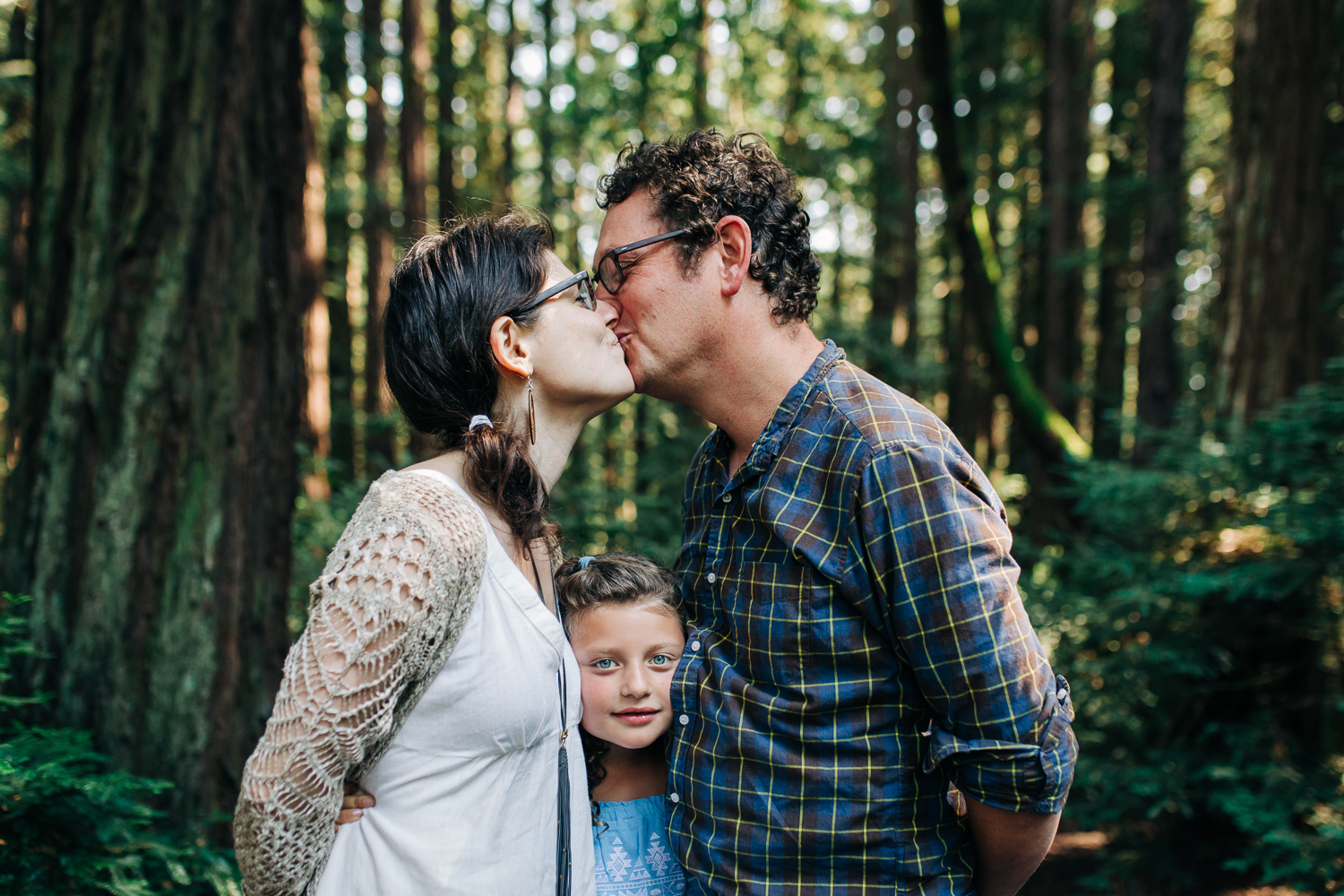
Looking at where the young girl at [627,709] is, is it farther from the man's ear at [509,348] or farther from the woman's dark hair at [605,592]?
the man's ear at [509,348]

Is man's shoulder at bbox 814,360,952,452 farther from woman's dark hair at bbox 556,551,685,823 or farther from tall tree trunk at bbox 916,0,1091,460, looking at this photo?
tall tree trunk at bbox 916,0,1091,460

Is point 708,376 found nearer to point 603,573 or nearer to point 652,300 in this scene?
point 652,300

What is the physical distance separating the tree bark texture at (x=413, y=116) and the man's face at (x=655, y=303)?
9.32m

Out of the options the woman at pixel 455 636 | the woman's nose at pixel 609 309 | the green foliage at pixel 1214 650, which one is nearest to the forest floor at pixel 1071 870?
the green foliage at pixel 1214 650

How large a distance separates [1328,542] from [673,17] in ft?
26.2

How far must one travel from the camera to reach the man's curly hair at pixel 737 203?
2080 mm

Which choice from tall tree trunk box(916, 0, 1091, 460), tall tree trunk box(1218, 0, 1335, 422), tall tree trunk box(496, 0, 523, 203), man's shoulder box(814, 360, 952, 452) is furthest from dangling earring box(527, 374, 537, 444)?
tall tree trunk box(496, 0, 523, 203)

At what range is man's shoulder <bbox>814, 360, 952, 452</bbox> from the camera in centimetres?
173

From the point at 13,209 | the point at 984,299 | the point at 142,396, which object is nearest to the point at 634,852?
the point at 142,396

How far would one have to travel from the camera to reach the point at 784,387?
2.04 metres

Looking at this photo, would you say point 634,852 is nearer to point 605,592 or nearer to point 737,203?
point 605,592

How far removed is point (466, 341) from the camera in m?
1.92

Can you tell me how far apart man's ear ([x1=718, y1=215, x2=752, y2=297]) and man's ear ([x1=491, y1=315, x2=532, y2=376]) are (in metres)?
0.54

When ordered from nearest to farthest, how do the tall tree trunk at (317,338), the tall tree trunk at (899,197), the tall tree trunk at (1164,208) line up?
the tall tree trunk at (317,338)
the tall tree trunk at (1164,208)
the tall tree trunk at (899,197)
